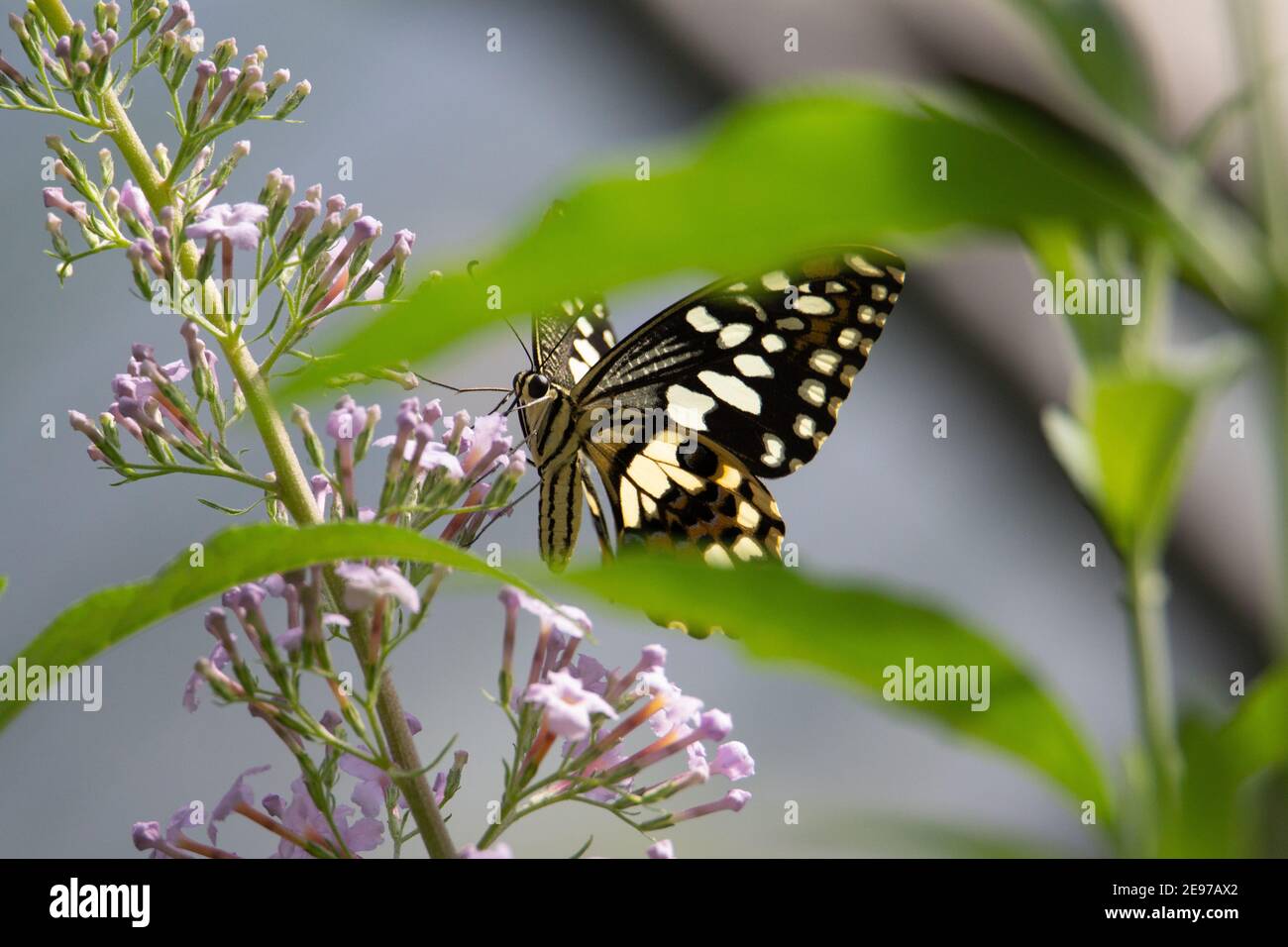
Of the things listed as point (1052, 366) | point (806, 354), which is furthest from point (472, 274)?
point (1052, 366)

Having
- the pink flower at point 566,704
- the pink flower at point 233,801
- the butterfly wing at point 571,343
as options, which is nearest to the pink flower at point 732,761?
the pink flower at point 566,704

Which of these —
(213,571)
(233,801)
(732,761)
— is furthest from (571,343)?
(213,571)

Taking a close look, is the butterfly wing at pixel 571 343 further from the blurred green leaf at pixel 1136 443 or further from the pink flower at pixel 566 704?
the blurred green leaf at pixel 1136 443

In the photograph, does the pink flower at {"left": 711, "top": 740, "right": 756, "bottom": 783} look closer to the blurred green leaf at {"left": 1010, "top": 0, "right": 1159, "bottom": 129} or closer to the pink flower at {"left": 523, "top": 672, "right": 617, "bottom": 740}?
the pink flower at {"left": 523, "top": 672, "right": 617, "bottom": 740}

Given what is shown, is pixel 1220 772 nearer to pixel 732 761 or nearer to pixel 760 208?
pixel 760 208

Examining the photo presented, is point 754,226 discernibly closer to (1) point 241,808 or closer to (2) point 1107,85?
(2) point 1107,85

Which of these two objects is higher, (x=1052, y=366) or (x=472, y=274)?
(x=1052, y=366)

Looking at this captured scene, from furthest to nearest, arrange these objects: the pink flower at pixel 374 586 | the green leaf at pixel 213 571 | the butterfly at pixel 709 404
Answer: the butterfly at pixel 709 404 < the pink flower at pixel 374 586 < the green leaf at pixel 213 571
